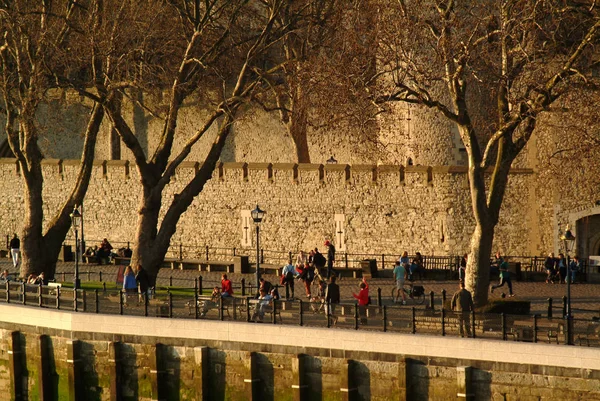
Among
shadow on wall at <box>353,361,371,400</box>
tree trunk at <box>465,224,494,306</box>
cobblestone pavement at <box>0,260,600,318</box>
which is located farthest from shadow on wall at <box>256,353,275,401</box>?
cobblestone pavement at <box>0,260,600,318</box>

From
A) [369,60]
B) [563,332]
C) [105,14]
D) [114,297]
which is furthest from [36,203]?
[563,332]

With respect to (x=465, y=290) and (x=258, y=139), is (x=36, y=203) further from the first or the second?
(x=258, y=139)

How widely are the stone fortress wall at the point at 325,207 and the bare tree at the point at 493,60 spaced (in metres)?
10.00

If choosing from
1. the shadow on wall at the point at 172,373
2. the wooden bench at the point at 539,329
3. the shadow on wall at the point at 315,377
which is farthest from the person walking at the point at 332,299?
the wooden bench at the point at 539,329

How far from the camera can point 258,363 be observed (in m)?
31.3

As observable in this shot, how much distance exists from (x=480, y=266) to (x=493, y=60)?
4343 mm

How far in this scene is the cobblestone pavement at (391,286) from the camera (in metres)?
37.0

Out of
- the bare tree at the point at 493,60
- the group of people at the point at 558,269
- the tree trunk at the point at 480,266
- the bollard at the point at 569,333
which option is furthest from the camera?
the group of people at the point at 558,269

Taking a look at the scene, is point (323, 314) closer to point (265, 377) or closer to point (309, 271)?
point (265, 377)

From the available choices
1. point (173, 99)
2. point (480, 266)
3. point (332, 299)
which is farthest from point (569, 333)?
point (173, 99)

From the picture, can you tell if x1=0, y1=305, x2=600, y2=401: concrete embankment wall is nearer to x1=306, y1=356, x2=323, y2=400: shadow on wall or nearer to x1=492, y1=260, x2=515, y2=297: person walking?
x1=306, y1=356, x2=323, y2=400: shadow on wall

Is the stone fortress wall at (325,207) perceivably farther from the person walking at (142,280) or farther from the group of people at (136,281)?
the person walking at (142,280)

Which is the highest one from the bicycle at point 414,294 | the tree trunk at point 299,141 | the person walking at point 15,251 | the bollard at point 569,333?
the tree trunk at point 299,141

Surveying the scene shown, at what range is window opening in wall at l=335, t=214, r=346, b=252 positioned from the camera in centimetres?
4750
